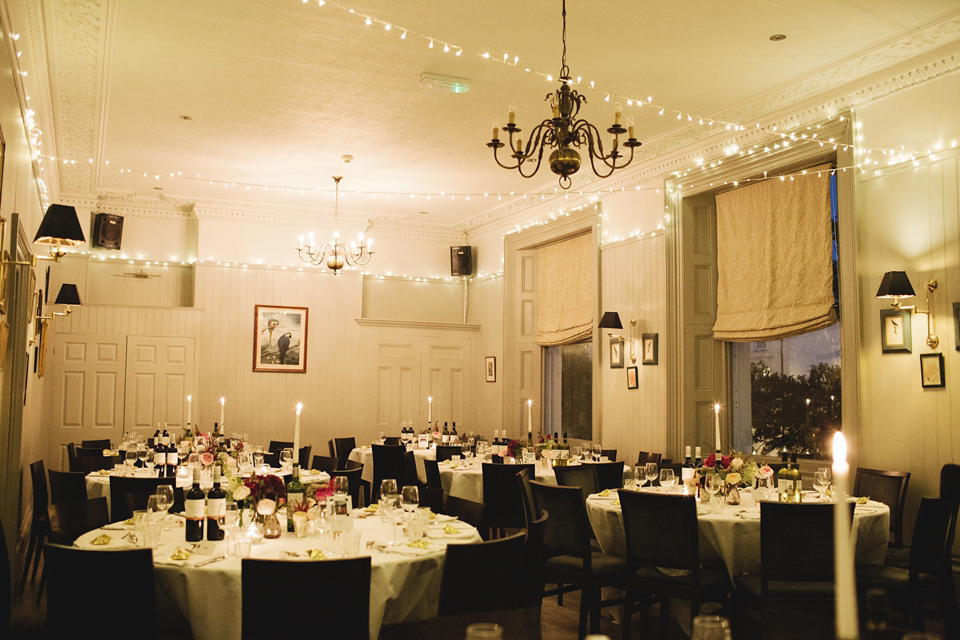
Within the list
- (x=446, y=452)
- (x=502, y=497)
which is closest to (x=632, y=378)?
(x=446, y=452)

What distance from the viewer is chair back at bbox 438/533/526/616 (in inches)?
129

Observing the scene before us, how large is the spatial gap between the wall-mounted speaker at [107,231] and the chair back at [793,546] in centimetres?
976

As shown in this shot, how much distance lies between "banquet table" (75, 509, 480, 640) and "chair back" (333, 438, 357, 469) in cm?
649

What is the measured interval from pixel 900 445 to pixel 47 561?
5887 mm

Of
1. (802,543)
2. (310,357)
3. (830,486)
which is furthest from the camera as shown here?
(310,357)

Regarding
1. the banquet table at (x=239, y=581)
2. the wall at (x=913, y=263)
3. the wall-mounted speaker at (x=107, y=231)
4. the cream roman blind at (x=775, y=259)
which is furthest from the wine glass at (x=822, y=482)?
the wall-mounted speaker at (x=107, y=231)

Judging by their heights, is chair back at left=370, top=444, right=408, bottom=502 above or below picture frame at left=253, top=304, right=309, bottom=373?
below

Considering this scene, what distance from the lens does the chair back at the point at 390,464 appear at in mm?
8359

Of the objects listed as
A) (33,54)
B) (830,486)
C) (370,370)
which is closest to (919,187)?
(830,486)

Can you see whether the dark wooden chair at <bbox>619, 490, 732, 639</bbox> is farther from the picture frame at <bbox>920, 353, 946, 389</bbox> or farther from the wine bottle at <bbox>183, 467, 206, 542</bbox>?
the picture frame at <bbox>920, 353, 946, 389</bbox>

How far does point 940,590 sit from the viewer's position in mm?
4484

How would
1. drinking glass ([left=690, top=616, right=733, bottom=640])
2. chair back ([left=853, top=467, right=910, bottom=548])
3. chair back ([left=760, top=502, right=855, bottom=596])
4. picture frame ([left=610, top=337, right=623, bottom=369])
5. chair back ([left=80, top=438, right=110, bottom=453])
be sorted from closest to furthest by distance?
1. drinking glass ([left=690, top=616, right=733, bottom=640])
2. chair back ([left=760, top=502, right=855, bottom=596])
3. chair back ([left=853, top=467, right=910, bottom=548])
4. chair back ([left=80, top=438, right=110, bottom=453])
5. picture frame ([left=610, top=337, right=623, bottom=369])

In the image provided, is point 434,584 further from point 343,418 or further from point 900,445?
point 343,418

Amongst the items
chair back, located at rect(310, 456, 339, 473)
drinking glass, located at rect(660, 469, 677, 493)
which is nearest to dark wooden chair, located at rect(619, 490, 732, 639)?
drinking glass, located at rect(660, 469, 677, 493)
